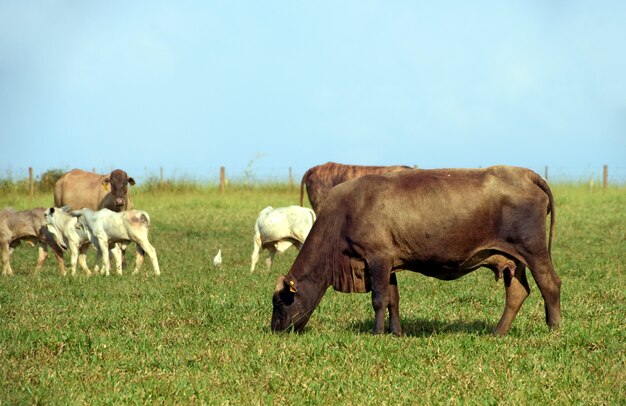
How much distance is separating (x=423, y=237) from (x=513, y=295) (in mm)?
1297

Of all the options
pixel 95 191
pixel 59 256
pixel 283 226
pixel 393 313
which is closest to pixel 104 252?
pixel 59 256

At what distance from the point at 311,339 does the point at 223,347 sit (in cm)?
90

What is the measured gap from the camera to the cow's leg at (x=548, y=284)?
29.7 feet

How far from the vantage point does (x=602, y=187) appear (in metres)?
42.8

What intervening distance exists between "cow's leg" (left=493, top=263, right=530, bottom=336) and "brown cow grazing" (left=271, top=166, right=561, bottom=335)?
0.01m

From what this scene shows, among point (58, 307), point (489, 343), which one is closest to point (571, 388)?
point (489, 343)

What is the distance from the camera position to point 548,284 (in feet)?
30.1

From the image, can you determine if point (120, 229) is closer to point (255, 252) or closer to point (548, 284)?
point (255, 252)

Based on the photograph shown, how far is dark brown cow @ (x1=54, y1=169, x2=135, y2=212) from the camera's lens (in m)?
19.5

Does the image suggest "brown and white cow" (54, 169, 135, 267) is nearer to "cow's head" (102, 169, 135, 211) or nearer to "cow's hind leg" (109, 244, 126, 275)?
"cow's head" (102, 169, 135, 211)

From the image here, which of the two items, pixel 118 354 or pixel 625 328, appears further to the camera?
pixel 625 328

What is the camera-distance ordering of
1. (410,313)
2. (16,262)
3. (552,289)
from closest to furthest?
(552,289) → (410,313) → (16,262)

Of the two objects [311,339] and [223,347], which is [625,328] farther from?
[223,347]

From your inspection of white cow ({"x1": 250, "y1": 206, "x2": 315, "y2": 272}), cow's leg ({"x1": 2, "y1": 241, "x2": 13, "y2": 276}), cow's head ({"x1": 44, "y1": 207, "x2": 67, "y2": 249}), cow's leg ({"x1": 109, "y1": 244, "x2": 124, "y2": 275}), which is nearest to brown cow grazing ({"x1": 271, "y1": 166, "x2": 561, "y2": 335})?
white cow ({"x1": 250, "y1": 206, "x2": 315, "y2": 272})
